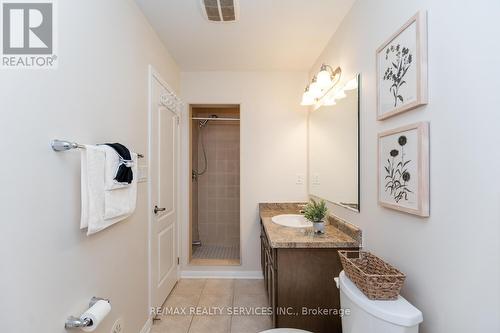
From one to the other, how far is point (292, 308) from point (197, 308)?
108cm

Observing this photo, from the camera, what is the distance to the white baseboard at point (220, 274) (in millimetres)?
3037

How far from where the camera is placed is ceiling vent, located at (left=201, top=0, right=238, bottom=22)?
1725mm

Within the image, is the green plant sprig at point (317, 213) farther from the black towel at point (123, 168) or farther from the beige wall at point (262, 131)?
the black towel at point (123, 168)

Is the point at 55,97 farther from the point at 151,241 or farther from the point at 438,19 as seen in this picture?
the point at 438,19

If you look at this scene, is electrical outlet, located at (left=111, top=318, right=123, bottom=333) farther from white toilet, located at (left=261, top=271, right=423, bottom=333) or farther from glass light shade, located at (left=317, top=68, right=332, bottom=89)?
glass light shade, located at (left=317, top=68, right=332, bottom=89)

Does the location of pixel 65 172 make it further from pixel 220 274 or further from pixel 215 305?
pixel 220 274

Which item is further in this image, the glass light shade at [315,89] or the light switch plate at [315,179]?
the light switch plate at [315,179]

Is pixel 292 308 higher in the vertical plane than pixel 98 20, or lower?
lower

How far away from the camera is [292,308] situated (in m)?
1.74

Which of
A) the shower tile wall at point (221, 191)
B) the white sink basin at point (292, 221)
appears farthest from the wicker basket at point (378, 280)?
the shower tile wall at point (221, 191)

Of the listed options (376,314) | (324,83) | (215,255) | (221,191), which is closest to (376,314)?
(376,314)

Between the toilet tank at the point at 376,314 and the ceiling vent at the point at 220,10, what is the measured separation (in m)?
1.85

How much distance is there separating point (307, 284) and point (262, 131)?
5.84 feet

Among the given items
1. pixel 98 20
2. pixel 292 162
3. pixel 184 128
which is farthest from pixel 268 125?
pixel 98 20
